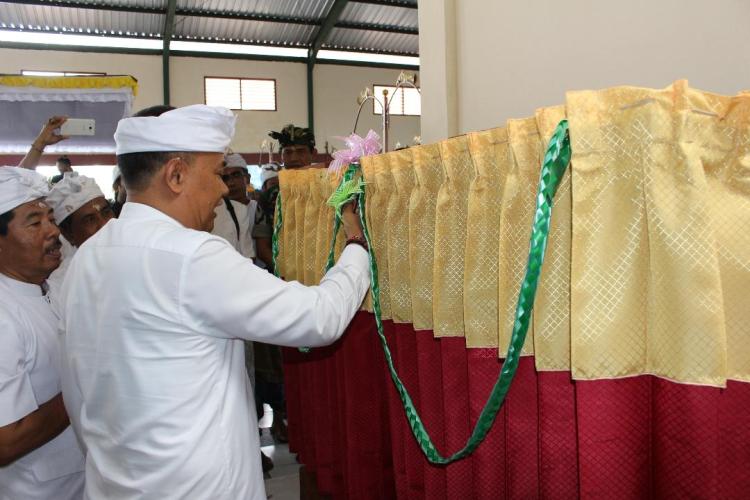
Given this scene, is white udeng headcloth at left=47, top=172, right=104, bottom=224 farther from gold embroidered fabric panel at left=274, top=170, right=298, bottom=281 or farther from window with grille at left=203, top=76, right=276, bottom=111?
window with grille at left=203, top=76, right=276, bottom=111

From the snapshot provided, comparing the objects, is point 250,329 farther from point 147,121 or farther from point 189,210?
point 147,121

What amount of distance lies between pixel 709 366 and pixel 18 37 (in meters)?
11.5

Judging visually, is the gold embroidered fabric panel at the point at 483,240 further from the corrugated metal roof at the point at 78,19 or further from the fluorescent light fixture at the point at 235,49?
the fluorescent light fixture at the point at 235,49

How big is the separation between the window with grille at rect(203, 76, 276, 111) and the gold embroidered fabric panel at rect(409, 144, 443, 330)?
10.1 metres

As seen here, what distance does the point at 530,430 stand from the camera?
3.47 ft

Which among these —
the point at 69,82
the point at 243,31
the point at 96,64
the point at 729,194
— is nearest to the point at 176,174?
the point at 729,194

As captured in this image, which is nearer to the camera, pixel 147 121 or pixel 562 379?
pixel 562 379

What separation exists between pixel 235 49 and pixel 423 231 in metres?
10.5

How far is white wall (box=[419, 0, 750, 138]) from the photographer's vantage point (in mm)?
1153

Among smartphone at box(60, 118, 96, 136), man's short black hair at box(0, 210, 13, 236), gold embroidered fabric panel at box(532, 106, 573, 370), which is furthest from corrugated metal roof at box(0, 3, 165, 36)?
gold embroidered fabric panel at box(532, 106, 573, 370)

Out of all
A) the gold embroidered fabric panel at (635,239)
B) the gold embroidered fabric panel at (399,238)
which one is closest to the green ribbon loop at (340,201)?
the gold embroidered fabric panel at (399,238)

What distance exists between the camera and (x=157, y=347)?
1232mm

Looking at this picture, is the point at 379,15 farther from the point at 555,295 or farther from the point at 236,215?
the point at 555,295

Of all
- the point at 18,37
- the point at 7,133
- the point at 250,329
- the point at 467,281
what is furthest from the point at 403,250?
the point at 18,37
